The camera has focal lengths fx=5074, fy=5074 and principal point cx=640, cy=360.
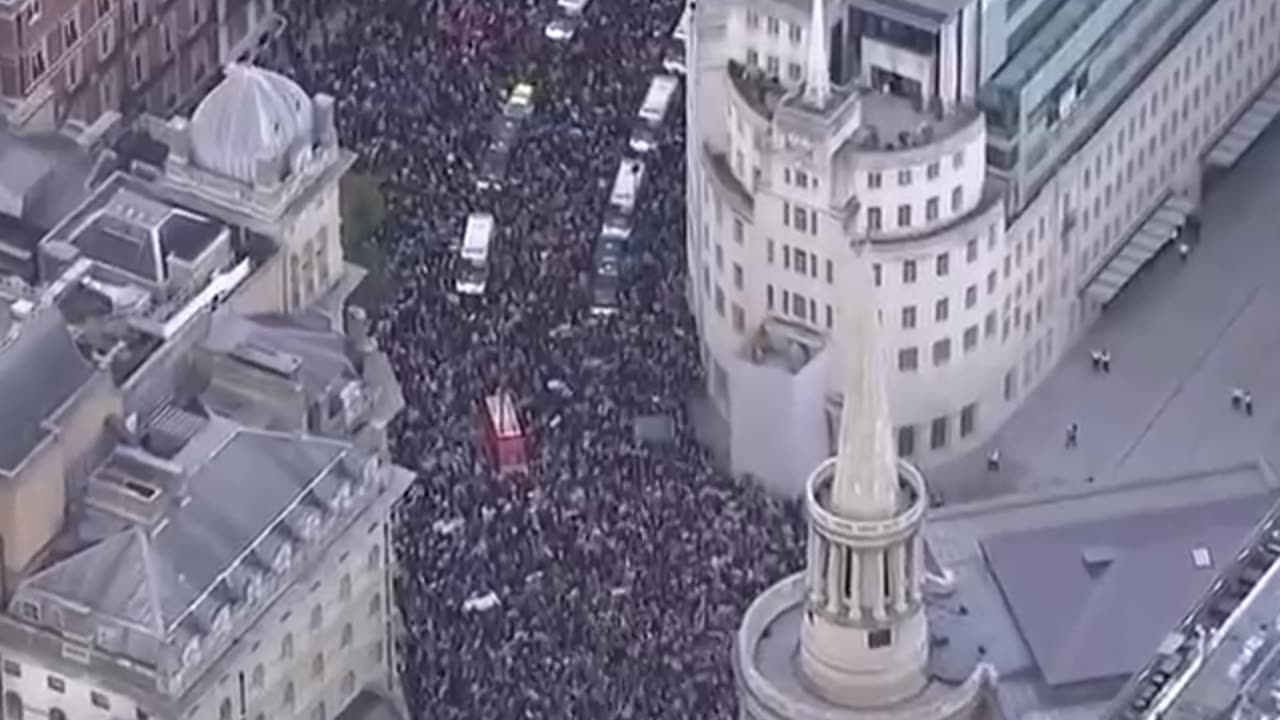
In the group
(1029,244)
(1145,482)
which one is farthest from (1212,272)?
(1145,482)

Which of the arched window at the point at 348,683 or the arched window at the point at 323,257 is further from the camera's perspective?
the arched window at the point at 323,257

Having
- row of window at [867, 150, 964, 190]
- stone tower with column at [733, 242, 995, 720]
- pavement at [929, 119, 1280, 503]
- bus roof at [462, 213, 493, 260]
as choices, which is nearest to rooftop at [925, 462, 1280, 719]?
stone tower with column at [733, 242, 995, 720]

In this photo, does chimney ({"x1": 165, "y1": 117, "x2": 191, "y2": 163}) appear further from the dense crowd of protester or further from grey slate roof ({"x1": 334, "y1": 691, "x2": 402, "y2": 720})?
grey slate roof ({"x1": 334, "y1": 691, "x2": 402, "y2": 720})

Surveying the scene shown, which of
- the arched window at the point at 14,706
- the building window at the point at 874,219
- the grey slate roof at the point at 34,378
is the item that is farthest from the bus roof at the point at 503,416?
the arched window at the point at 14,706

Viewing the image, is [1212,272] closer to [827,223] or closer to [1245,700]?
[827,223]

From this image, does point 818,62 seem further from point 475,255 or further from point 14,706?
point 14,706

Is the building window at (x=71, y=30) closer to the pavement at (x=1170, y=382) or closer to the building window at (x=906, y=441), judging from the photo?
the building window at (x=906, y=441)
